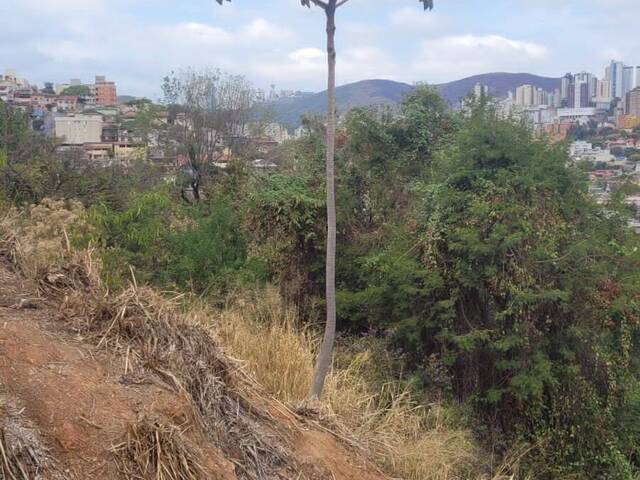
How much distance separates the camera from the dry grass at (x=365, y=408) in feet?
16.6

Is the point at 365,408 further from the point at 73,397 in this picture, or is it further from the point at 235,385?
the point at 73,397

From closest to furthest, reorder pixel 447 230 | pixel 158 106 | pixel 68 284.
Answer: pixel 68 284, pixel 447 230, pixel 158 106

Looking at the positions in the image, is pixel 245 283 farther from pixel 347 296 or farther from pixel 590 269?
pixel 590 269

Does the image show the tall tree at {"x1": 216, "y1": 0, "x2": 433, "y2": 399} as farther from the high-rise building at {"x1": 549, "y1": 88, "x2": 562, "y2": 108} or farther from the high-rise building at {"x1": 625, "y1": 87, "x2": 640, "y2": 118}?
the high-rise building at {"x1": 549, "y1": 88, "x2": 562, "y2": 108}

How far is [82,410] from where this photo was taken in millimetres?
3281

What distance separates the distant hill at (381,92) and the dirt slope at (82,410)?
20.4 feet

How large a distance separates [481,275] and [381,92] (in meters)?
10.6

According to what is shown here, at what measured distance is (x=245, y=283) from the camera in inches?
343

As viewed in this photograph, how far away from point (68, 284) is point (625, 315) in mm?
5299

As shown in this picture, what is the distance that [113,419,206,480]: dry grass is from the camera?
3150mm

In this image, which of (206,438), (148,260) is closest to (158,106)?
(148,260)

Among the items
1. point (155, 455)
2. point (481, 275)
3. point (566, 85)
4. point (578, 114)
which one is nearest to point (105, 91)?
point (566, 85)

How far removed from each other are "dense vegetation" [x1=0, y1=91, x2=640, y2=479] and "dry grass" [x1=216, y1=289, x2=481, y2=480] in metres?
0.64

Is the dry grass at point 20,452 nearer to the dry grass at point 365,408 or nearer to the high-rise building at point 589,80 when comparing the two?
the dry grass at point 365,408
